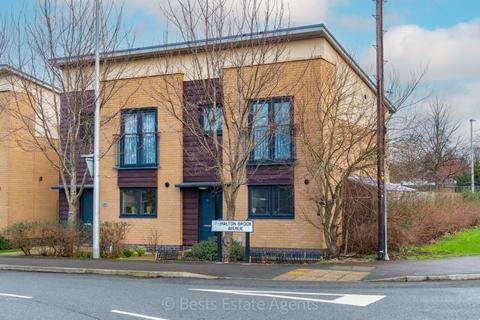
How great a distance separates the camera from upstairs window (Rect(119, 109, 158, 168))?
22.9 metres

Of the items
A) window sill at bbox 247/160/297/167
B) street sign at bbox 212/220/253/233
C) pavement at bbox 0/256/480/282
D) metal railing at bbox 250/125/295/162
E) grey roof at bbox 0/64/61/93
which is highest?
grey roof at bbox 0/64/61/93

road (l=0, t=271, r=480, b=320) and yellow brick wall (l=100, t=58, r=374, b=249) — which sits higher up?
yellow brick wall (l=100, t=58, r=374, b=249)

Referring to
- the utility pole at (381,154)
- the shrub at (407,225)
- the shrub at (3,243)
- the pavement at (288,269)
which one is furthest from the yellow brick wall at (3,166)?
the utility pole at (381,154)

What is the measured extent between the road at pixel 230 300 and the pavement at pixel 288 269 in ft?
2.16

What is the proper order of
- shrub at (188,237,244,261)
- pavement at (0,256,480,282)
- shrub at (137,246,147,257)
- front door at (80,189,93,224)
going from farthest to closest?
front door at (80,189,93,224), shrub at (137,246,147,257), shrub at (188,237,244,261), pavement at (0,256,480,282)

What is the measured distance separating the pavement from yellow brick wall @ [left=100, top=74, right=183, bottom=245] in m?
5.43

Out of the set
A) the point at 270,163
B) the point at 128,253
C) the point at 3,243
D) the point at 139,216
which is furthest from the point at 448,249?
the point at 3,243

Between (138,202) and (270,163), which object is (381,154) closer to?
(270,163)

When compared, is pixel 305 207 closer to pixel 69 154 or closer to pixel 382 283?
pixel 382 283

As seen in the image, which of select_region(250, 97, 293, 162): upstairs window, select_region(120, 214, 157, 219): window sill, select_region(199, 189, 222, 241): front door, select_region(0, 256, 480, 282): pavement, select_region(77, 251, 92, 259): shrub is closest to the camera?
select_region(0, 256, 480, 282): pavement

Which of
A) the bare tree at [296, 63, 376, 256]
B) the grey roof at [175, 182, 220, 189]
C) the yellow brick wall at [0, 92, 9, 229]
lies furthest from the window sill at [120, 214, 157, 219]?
the bare tree at [296, 63, 376, 256]

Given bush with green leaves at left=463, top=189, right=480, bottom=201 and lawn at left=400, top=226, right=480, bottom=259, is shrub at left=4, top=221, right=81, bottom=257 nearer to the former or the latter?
lawn at left=400, top=226, right=480, bottom=259

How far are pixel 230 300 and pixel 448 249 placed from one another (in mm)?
10703

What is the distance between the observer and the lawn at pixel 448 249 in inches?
681
